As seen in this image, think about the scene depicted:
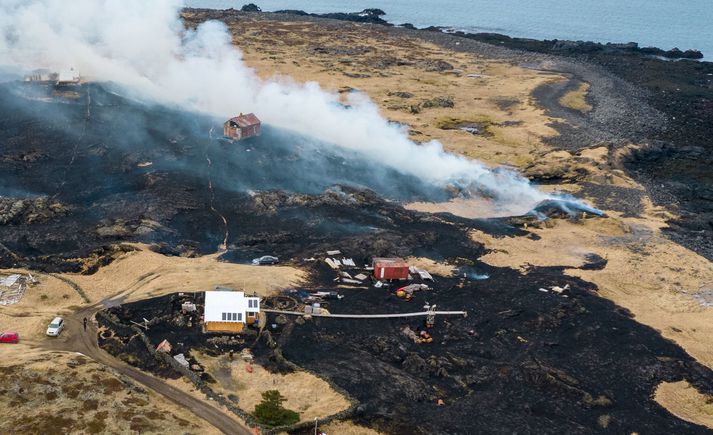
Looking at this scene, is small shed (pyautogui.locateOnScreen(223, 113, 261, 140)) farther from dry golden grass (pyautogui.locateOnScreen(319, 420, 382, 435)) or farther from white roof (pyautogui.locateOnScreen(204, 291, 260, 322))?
dry golden grass (pyautogui.locateOnScreen(319, 420, 382, 435))

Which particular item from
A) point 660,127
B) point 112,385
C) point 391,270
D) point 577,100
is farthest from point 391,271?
point 577,100

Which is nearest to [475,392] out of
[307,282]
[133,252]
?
[307,282]

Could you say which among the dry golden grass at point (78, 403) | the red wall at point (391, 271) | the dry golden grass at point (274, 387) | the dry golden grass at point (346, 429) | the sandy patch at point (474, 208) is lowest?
the dry golden grass at point (346, 429)

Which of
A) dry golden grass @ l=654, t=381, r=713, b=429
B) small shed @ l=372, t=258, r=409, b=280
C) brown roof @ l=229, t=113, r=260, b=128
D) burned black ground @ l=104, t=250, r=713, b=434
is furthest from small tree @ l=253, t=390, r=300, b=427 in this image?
brown roof @ l=229, t=113, r=260, b=128

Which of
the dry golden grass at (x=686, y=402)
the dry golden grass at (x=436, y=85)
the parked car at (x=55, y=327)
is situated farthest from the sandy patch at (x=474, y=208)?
the parked car at (x=55, y=327)

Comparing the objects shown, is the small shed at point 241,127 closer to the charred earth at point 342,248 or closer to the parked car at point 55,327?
the charred earth at point 342,248

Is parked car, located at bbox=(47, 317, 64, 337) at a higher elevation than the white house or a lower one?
lower
